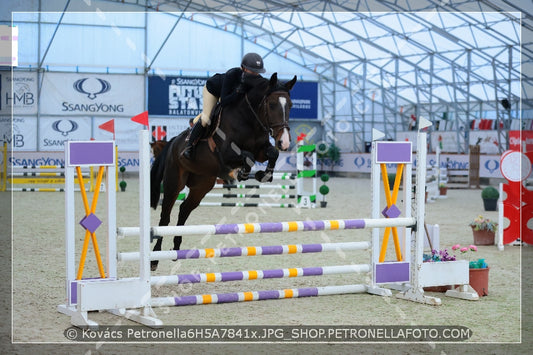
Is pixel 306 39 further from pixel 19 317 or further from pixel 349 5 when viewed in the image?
pixel 19 317

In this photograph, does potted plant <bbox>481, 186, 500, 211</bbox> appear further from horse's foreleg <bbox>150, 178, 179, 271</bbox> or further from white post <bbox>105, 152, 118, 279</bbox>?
white post <bbox>105, 152, 118, 279</bbox>

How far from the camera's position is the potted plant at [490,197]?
A: 36.5ft

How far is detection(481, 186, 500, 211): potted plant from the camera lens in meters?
11.1

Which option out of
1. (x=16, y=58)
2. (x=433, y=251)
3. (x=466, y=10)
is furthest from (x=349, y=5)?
(x=433, y=251)

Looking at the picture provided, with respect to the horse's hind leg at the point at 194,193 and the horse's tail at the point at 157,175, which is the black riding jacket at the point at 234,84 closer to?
the horse's hind leg at the point at 194,193

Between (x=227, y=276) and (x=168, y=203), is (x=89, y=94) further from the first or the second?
(x=227, y=276)

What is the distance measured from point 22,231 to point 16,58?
1711 cm

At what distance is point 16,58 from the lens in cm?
2298

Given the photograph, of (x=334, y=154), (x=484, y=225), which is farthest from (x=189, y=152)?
(x=334, y=154)

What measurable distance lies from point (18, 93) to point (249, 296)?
2155cm

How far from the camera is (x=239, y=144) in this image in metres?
4.65

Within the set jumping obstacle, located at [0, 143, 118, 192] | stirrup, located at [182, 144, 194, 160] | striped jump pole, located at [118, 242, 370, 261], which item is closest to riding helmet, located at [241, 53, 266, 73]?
stirrup, located at [182, 144, 194, 160]

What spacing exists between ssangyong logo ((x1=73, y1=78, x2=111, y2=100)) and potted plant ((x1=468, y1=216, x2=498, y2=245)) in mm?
19278

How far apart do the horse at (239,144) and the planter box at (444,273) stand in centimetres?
133
